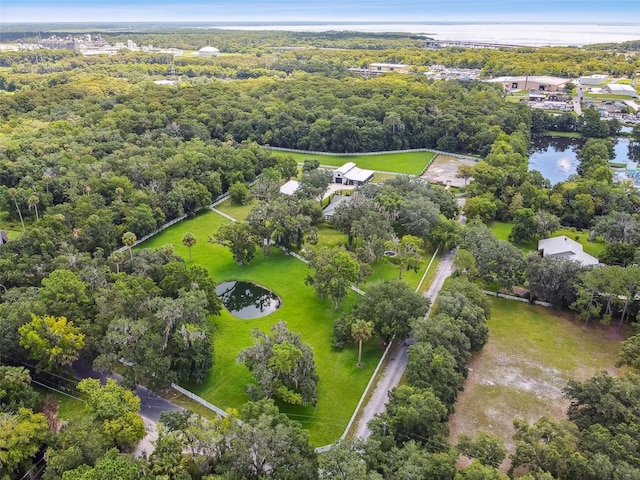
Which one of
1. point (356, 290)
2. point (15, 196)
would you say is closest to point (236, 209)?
point (356, 290)

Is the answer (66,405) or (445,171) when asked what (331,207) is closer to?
(445,171)

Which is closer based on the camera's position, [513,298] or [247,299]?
[513,298]

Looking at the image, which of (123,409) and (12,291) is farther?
(12,291)

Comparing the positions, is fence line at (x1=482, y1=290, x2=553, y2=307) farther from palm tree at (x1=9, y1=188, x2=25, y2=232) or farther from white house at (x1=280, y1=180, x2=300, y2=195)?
palm tree at (x1=9, y1=188, x2=25, y2=232)

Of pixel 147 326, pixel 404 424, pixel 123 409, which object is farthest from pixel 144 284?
pixel 404 424

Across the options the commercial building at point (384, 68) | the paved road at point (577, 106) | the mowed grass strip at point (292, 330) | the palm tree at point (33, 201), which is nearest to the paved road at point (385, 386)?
the mowed grass strip at point (292, 330)

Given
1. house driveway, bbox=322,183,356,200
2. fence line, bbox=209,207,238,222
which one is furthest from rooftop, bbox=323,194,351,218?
fence line, bbox=209,207,238,222

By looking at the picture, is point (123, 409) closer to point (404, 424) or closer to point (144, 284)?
point (144, 284)
